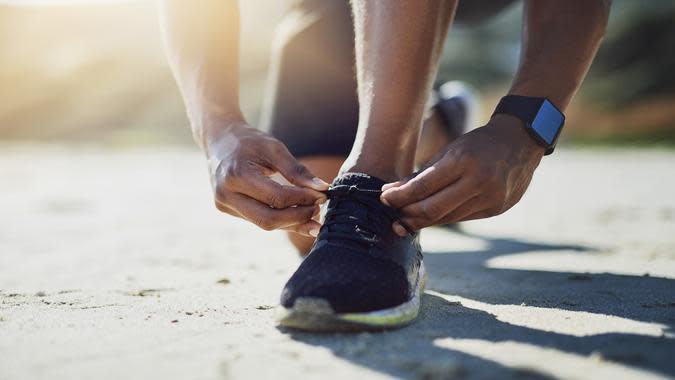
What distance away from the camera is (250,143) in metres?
1.39

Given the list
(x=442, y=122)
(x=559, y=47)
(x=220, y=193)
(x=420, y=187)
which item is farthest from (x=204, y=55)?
(x=442, y=122)

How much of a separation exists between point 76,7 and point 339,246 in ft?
93.3

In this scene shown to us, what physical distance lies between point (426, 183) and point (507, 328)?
1.08 ft

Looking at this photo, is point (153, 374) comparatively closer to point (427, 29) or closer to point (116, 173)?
point (427, 29)

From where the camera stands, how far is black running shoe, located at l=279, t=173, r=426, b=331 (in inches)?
46.8

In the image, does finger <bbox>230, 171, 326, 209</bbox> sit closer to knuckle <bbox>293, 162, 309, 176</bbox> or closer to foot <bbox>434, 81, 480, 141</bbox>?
knuckle <bbox>293, 162, 309, 176</bbox>

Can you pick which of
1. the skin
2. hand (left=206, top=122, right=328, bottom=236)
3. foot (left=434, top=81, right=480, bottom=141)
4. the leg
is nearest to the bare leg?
the skin

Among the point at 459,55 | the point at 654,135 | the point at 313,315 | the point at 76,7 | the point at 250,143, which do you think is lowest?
the point at 313,315

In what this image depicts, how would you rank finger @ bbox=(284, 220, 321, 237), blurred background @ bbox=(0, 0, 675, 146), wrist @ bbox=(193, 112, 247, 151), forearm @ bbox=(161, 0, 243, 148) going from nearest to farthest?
finger @ bbox=(284, 220, 321, 237) → wrist @ bbox=(193, 112, 247, 151) → forearm @ bbox=(161, 0, 243, 148) → blurred background @ bbox=(0, 0, 675, 146)

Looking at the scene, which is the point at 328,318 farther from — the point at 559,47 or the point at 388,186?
the point at 559,47

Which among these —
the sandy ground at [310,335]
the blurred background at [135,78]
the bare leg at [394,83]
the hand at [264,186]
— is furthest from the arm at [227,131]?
the blurred background at [135,78]

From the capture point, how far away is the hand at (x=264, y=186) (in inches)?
52.3

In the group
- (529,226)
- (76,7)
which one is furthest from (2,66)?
(529,226)

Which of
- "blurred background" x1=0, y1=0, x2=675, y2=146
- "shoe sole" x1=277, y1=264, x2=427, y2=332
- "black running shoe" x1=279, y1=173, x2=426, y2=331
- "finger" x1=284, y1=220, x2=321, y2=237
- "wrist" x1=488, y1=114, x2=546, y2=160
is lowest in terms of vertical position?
"shoe sole" x1=277, y1=264, x2=427, y2=332
